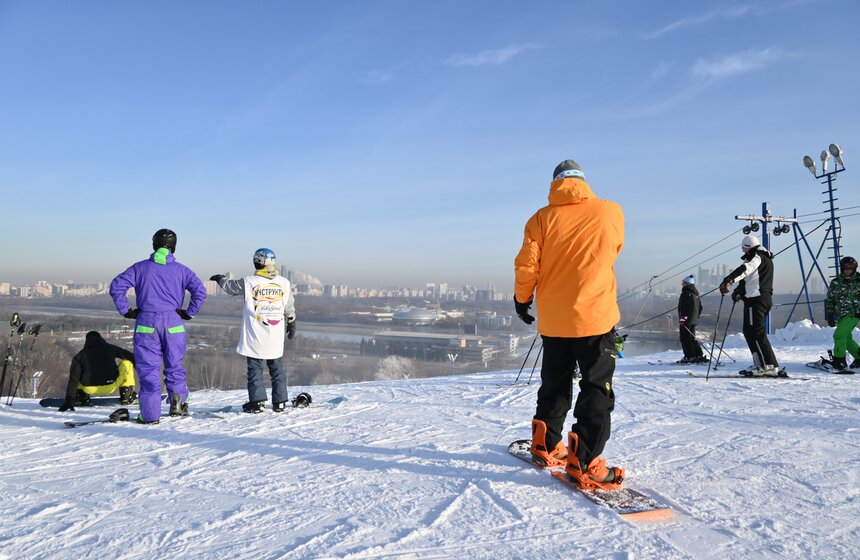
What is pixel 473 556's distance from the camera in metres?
1.97

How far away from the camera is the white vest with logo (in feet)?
16.9

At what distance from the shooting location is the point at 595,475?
106 inches

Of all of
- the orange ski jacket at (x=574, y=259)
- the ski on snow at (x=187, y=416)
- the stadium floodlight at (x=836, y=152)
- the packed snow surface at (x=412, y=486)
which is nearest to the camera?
the packed snow surface at (x=412, y=486)

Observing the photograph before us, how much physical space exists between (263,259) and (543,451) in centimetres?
356

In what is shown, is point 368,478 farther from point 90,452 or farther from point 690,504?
point 90,452

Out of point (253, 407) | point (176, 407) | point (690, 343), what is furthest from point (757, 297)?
point (176, 407)

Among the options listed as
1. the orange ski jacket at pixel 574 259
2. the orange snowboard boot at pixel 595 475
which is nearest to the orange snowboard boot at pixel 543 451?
the orange snowboard boot at pixel 595 475

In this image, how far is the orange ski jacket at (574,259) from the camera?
2822 mm

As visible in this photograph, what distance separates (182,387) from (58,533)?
9.48 feet

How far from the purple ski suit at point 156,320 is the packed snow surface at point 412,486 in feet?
1.20

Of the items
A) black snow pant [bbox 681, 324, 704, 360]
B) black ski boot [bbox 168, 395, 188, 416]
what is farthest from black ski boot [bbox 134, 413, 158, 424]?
black snow pant [bbox 681, 324, 704, 360]

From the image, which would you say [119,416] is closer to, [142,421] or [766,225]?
[142,421]

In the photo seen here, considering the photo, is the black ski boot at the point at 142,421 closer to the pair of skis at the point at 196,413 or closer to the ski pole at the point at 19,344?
the pair of skis at the point at 196,413

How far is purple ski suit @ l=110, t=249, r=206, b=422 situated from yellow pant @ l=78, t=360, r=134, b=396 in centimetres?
151
